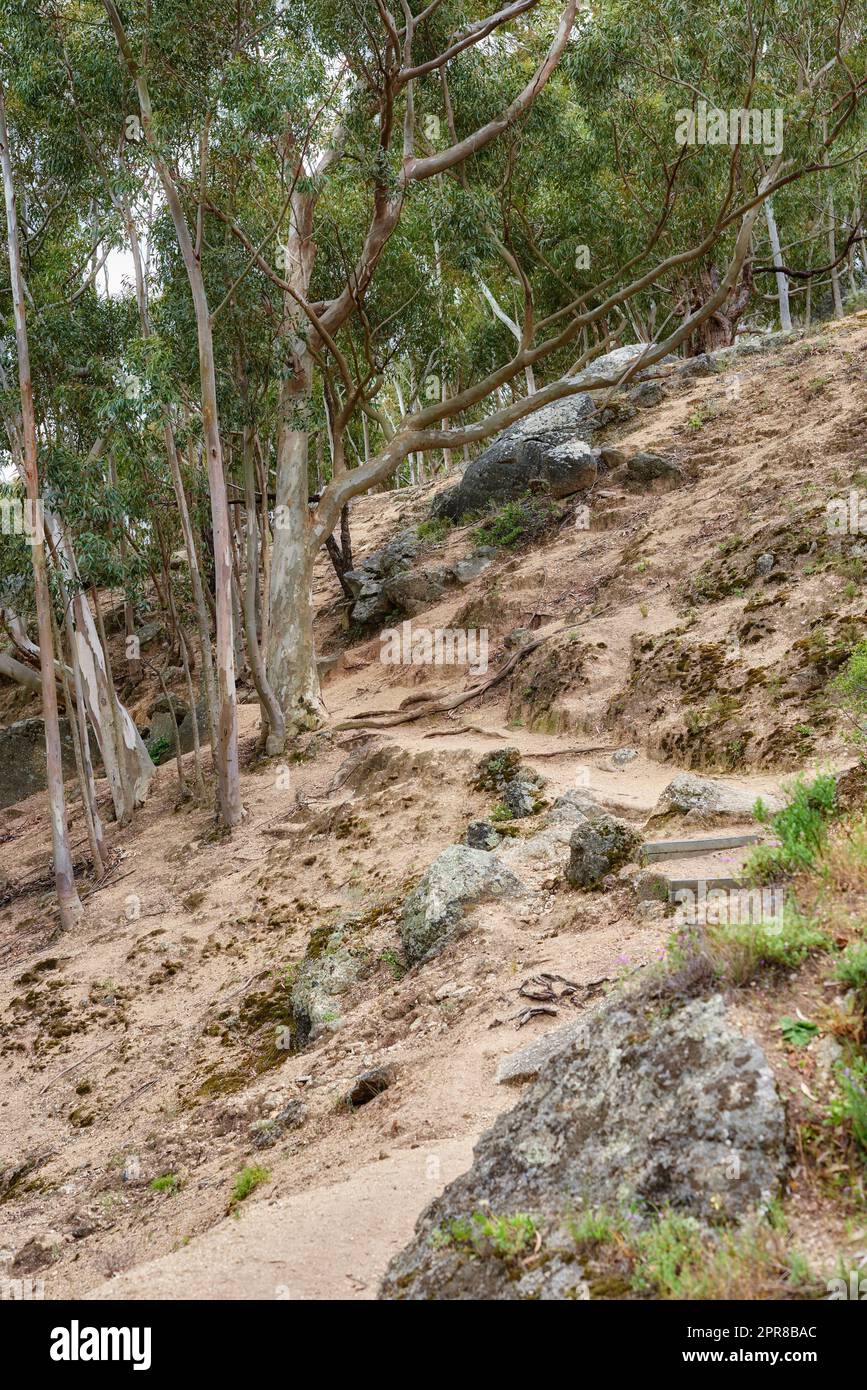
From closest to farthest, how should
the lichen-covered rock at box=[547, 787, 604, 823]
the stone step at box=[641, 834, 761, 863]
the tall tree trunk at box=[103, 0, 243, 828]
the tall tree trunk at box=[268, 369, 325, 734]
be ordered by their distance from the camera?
the stone step at box=[641, 834, 761, 863], the lichen-covered rock at box=[547, 787, 604, 823], the tall tree trunk at box=[103, 0, 243, 828], the tall tree trunk at box=[268, 369, 325, 734]

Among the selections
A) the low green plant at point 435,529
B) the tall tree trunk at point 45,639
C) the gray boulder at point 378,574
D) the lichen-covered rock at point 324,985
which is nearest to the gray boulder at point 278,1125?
the lichen-covered rock at point 324,985

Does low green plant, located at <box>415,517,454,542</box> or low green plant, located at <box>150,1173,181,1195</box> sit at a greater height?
low green plant, located at <box>415,517,454,542</box>

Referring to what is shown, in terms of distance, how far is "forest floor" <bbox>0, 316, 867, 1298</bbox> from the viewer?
5.20 m

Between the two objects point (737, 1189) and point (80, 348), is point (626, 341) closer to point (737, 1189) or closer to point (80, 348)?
point (80, 348)

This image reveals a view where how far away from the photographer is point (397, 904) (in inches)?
372

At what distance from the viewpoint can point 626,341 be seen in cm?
3550

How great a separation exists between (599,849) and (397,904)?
2547mm

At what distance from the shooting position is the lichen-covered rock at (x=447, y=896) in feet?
26.2

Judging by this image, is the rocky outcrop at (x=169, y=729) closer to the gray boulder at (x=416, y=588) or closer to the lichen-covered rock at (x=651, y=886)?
the gray boulder at (x=416, y=588)

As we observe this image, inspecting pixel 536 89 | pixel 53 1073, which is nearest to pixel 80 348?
pixel 536 89

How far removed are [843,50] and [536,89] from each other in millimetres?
7079

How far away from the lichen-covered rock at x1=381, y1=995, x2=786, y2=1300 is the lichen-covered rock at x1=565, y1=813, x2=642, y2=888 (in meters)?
3.61

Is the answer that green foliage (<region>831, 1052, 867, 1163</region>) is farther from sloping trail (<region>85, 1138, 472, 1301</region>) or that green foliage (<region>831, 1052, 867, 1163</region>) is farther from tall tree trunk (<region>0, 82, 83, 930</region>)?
tall tree trunk (<region>0, 82, 83, 930</region>)

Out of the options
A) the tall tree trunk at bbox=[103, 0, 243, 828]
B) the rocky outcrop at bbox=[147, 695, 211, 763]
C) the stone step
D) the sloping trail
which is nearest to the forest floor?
the sloping trail
